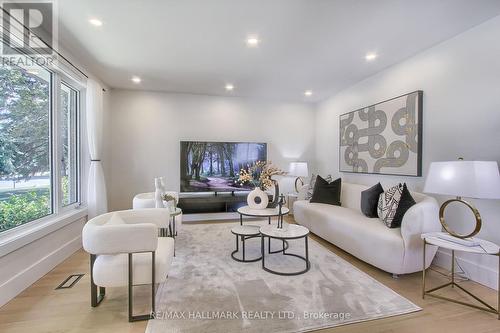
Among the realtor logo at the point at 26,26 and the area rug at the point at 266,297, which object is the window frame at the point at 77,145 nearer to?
the realtor logo at the point at 26,26

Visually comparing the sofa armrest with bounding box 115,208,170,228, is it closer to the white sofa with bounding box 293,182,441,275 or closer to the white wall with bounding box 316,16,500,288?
the white sofa with bounding box 293,182,441,275

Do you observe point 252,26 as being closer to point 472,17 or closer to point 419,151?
point 472,17

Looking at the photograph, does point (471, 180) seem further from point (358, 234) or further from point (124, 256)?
point (124, 256)

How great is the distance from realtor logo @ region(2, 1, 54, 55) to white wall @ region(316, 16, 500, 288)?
14.1ft

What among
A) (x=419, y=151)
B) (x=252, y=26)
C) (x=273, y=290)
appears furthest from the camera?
(x=419, y=151)

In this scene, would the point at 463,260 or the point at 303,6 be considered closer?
the point at 303,6

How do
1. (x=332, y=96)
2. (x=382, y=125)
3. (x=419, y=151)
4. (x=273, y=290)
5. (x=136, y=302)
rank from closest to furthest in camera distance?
(x=136, y=302)
(x=273, y=290)
(x=419, y=151)
(x=382, y=125)
(x=332, y=96)

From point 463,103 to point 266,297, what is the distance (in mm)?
3042

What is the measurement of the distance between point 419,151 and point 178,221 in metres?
3.66

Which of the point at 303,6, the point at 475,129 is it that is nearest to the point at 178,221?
the point at 303,6

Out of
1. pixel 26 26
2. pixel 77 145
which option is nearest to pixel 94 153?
pixel 77 145

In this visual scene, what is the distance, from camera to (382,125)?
3.79m

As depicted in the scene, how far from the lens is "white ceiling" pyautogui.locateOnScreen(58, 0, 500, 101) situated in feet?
7.33

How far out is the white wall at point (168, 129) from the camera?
15.8 feet
